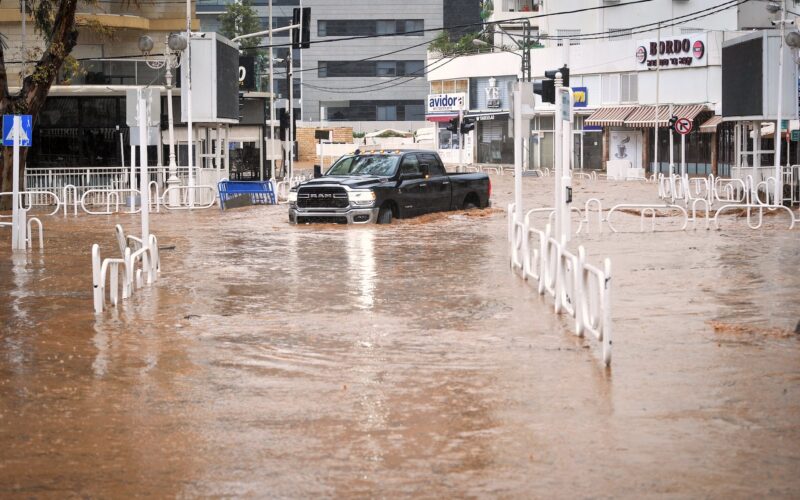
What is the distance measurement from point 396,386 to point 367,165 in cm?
2031

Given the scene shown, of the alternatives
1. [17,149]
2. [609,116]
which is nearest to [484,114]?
[609,116]

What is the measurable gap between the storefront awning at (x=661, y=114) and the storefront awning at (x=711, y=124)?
903 mm

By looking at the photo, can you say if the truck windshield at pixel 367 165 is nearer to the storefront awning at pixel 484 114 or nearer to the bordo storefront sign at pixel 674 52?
the bordo storefront sign at pixel 674 52

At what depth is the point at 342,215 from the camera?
95.6 ft

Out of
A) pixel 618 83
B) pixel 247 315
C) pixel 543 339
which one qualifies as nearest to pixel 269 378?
→ pixel 543 339

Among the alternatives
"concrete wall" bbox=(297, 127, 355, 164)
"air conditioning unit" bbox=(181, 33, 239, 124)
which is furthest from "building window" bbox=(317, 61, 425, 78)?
"air conditioning unit" bbox=(181, 33, 239, 124)

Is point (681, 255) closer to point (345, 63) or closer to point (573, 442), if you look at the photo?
point (573, 442)

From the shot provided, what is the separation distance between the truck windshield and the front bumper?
4.32 ft

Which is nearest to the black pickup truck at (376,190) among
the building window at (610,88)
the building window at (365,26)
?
the building window at (610,88)

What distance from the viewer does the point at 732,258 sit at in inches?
837

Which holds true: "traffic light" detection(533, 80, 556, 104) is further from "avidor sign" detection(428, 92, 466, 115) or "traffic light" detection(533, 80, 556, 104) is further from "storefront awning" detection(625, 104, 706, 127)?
"avidor sign" detection(428, 92, 466, 115)

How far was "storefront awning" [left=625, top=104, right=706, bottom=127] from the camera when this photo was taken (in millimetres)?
67750

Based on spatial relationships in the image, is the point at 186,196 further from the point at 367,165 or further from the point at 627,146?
the point at 627,146

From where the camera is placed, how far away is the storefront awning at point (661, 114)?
6775 cm
